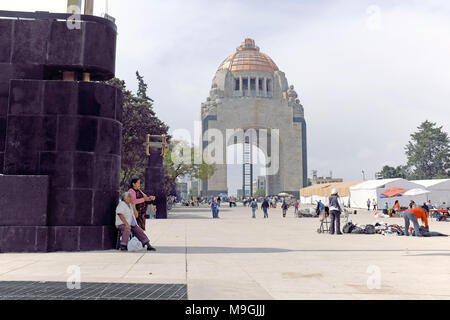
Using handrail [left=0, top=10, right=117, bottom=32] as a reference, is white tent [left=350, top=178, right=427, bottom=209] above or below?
below

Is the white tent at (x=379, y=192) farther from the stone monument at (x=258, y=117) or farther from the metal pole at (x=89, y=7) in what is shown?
the metal pole at (x=89, y=7)

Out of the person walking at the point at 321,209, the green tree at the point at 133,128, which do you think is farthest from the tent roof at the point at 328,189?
the person walking at the point at 321,209

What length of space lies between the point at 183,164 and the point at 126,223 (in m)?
46.3

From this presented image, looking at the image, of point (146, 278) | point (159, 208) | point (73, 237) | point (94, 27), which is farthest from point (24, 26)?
point (159, 208)

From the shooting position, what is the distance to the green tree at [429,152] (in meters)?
95.2

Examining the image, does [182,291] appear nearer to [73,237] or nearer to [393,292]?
[393,292]

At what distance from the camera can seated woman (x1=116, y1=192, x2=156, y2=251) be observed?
33.0 feet

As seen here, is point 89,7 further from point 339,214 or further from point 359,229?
point 359,229

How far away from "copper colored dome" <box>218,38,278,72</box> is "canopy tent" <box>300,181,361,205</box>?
36468 mm

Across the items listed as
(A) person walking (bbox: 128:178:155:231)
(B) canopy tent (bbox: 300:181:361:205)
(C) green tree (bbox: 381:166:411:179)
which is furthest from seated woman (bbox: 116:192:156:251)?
(C) green tree (bbox: 381:166:411:179)

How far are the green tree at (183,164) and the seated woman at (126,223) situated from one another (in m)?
43.5

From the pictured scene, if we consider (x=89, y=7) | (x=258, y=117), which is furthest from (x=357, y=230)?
(x=258, y=117)

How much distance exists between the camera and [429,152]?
9738 cm

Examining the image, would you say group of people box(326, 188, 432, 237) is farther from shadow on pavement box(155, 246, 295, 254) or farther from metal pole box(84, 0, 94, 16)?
metal pole box(84, 0, 94, 16)
